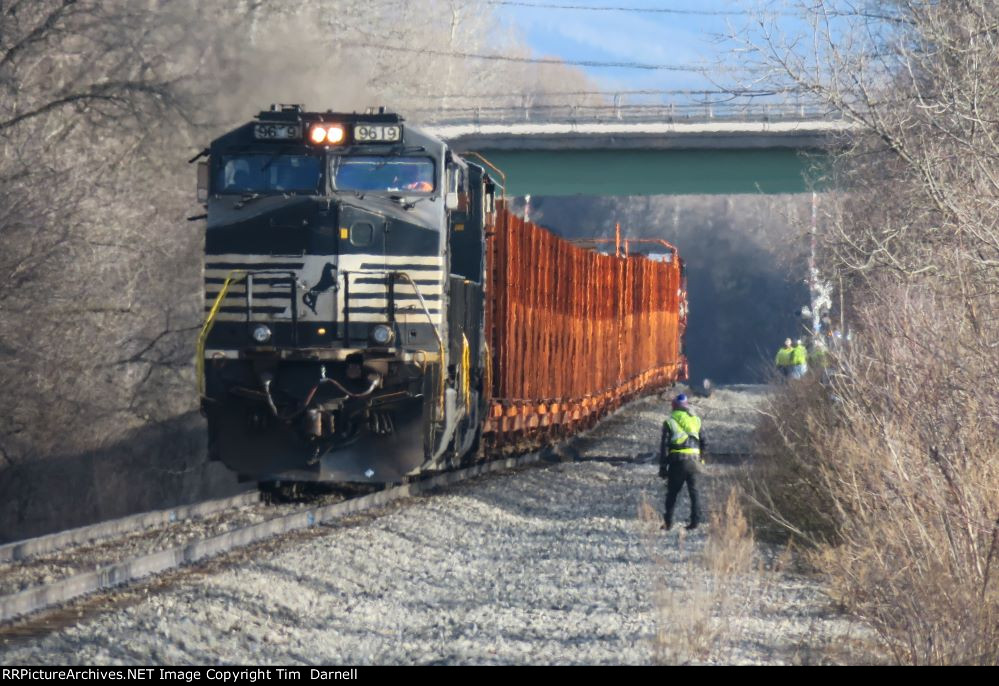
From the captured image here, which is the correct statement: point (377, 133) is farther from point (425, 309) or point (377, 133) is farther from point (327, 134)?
point (425, 309)

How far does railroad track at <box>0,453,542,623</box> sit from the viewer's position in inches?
344

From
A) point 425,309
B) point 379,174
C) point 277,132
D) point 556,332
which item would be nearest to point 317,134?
point 277,132

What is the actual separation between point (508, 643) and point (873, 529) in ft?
8.68

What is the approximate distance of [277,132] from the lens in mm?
12844

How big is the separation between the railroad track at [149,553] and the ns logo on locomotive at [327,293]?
78 centimetres

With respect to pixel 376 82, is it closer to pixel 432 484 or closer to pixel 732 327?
pixel 432 484

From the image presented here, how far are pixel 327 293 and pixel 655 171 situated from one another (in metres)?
24.4

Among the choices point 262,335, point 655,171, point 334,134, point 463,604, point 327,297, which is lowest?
point 463,604

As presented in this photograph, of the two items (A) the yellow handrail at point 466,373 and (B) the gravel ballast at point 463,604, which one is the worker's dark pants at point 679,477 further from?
(A) the yellow handrail at point 466,373

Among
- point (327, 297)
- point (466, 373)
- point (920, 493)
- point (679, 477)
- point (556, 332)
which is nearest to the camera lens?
point (920, 493)

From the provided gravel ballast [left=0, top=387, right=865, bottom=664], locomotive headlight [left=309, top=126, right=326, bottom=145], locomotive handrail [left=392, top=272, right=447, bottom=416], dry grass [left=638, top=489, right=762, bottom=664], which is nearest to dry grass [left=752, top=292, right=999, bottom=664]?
gravel ballast [left=0, top=387, right=865, bottom=664]

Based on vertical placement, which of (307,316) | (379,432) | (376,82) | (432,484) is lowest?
(432,484)

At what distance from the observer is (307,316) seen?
1270cm
